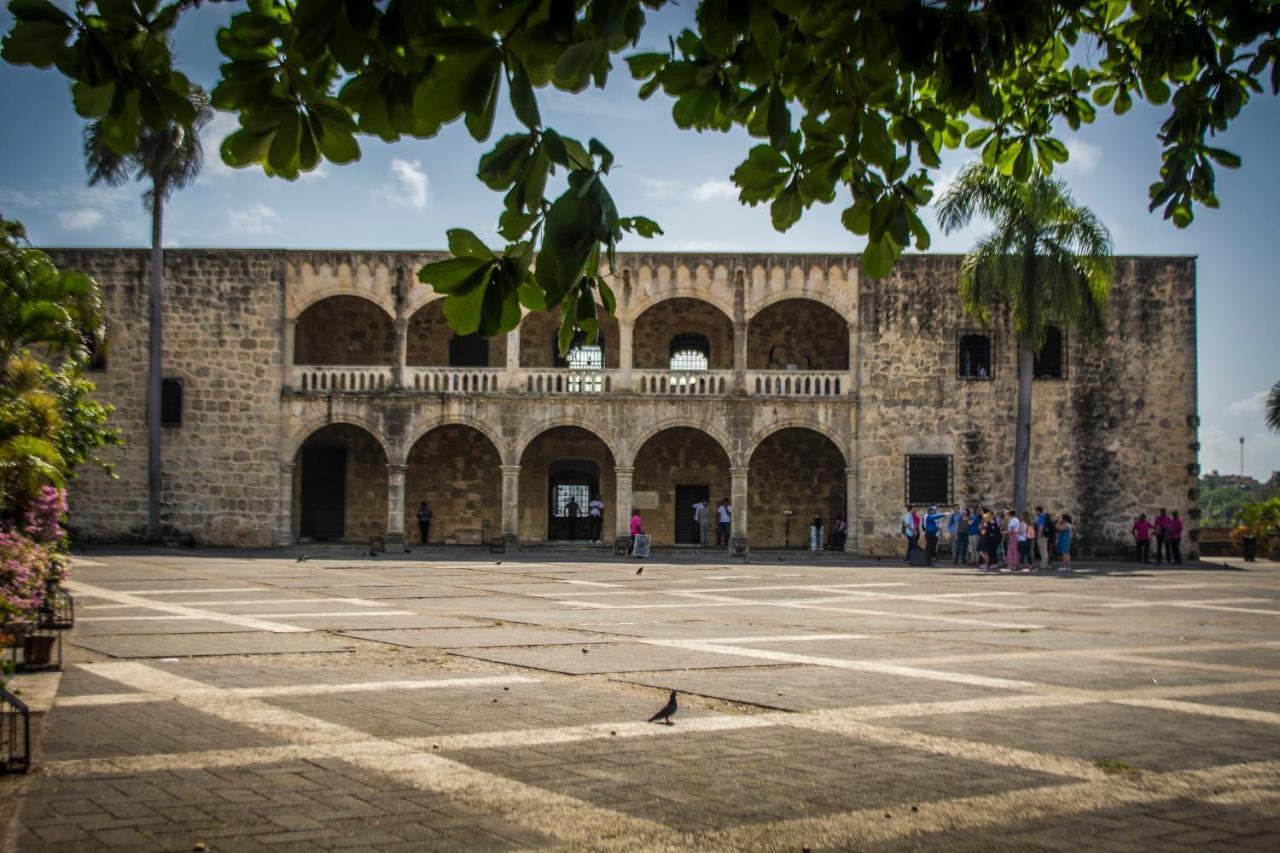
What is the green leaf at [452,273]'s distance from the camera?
3.28m

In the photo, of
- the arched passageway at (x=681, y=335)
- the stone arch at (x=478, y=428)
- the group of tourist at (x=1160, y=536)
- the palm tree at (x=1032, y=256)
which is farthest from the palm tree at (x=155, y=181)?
the group of tourist at (x=1160, y=536)

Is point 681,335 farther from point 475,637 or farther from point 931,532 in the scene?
point 475,637

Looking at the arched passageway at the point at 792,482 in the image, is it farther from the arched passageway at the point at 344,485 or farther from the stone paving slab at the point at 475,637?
the stone paving slab at the point at 475,637

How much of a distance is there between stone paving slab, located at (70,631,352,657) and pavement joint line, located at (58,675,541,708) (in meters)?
1.91

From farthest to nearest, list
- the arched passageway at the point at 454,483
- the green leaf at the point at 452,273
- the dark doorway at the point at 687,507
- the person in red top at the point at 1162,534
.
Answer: the dark doorway at the point at 687,507 < the arched passageway at the point at 454,483 < the person in red top at the point at 1162,534 < the green leaf at the point at 452,273

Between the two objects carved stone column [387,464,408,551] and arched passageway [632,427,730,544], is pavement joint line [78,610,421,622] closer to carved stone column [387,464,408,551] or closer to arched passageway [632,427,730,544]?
carved stone column [387,464,408,551]

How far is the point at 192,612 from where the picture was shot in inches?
533

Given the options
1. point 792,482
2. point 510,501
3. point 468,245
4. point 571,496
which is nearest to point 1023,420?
point 792,482

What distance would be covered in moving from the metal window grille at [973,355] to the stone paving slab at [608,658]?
2099 centimetres

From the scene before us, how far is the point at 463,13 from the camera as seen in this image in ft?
11.3

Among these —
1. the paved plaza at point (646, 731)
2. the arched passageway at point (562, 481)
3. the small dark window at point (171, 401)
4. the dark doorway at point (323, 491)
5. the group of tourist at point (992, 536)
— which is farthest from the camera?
the arched passageway at point (562, 481)

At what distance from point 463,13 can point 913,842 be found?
144 inches

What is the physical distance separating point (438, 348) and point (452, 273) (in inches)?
1178

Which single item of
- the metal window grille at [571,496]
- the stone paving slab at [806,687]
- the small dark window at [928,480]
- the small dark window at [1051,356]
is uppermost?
the small dark window at [1051,356]
